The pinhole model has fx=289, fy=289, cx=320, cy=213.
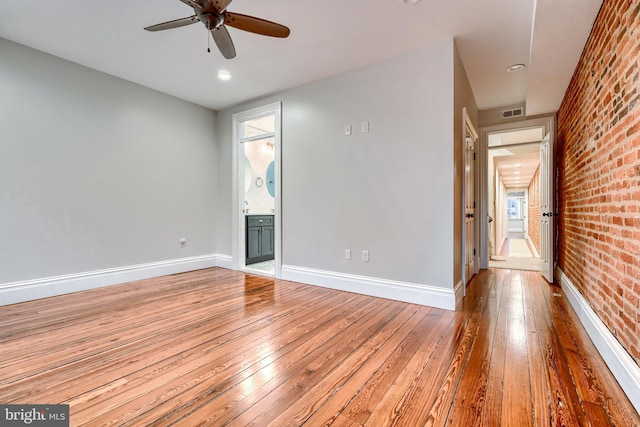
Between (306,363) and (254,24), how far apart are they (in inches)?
92.8

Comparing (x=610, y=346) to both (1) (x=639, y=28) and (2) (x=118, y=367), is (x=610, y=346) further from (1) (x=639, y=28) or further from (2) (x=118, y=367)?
(2) (x=118, y=367)

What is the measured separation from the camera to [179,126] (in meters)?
4.40

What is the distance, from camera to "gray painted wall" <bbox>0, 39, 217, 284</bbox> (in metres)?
2.95

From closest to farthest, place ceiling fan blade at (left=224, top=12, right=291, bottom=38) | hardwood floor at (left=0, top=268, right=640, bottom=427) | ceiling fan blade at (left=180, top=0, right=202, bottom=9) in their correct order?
hardwood floor at (left=0, top=268, right=640, bottom=427) → ceiling fan blade at (left=180, top=0, right=202, bottom=9) → ceiling fan blade at (left=224, top=12, right=291, bottom=38)

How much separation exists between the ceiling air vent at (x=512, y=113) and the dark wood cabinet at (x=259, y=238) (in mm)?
4245

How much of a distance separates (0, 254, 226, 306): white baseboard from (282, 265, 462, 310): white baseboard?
168 centimetres

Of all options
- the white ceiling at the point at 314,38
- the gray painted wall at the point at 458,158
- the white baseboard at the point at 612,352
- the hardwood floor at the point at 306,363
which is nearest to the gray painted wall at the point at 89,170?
the white ceiling at the point at 314,38

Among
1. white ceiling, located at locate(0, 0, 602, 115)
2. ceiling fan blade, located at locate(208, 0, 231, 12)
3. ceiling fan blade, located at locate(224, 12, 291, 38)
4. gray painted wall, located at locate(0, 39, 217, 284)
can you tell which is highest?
white ceiling, located at locate(0, 0, 602, 115)

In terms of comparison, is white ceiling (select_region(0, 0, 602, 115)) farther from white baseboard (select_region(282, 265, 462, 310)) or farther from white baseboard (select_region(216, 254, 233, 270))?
white baseboard (select_region(216, 254, 233, 270))

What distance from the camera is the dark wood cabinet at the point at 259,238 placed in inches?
193

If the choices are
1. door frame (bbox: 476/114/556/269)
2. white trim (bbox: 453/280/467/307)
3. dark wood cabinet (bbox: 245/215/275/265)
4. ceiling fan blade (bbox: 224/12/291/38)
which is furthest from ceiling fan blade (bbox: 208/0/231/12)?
door frame (bbox: 476/114/556/269)

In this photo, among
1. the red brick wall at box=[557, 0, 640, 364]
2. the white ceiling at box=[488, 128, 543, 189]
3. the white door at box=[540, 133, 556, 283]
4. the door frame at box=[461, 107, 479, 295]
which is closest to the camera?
the red brick wall at box=[557, 0, 640, 364]

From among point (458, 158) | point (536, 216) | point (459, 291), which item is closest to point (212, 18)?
point (458, 158)

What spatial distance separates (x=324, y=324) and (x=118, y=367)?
1.43 metres
